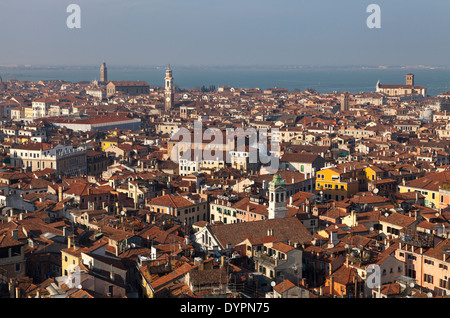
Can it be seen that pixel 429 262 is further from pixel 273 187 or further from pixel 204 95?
pixel 204 95

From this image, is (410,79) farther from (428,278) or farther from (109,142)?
(428,278)

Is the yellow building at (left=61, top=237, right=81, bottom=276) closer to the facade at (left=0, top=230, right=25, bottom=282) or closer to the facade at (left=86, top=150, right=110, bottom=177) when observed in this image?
the facade at (left=0, top=230, right=25, bottom=282)

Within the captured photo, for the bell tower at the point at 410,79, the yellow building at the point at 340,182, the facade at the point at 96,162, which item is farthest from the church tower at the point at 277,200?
the bell tower at the point at 410,79

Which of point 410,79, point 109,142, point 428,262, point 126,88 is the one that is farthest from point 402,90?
point 428,262

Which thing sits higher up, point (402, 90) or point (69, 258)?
point (69, 258)

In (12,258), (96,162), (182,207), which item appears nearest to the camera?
(12,258)

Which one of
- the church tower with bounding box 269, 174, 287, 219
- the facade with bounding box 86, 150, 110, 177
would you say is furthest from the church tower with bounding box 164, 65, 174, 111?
the church tower with bounding box 269, 174, 287, 219

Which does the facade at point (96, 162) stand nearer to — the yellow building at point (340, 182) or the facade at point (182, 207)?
the yellow building at point (340, 182)
